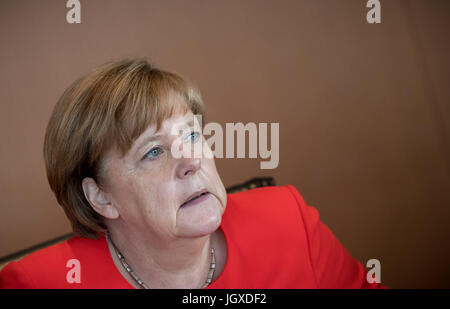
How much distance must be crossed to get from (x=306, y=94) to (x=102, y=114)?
1365 millimetres

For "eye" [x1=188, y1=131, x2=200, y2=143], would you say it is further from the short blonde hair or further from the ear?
the ear

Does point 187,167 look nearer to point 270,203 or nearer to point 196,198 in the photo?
point 196,198

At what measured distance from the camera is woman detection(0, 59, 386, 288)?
1191 millimetres

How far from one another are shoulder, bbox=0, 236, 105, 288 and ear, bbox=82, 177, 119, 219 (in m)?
0.16

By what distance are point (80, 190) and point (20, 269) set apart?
10.8 inches

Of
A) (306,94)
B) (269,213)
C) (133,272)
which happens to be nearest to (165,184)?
(133,272)

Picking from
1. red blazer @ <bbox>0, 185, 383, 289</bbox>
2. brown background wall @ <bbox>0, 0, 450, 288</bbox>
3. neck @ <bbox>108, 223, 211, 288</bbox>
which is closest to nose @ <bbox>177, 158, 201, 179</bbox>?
neck @ <bbox>108, 223, 211, 288</bbox>

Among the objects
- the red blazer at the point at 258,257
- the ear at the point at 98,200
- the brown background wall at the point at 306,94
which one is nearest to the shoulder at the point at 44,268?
the red blazer at the point at 258,257

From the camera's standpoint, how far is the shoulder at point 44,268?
1315mm

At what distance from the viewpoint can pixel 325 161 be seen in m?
2.42

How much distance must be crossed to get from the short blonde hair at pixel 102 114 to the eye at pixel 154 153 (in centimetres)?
5

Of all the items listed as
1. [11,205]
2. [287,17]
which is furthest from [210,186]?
[287,17]

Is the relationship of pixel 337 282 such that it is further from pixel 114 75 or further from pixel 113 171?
pixel 114 75

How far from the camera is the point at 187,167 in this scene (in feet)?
3.88
